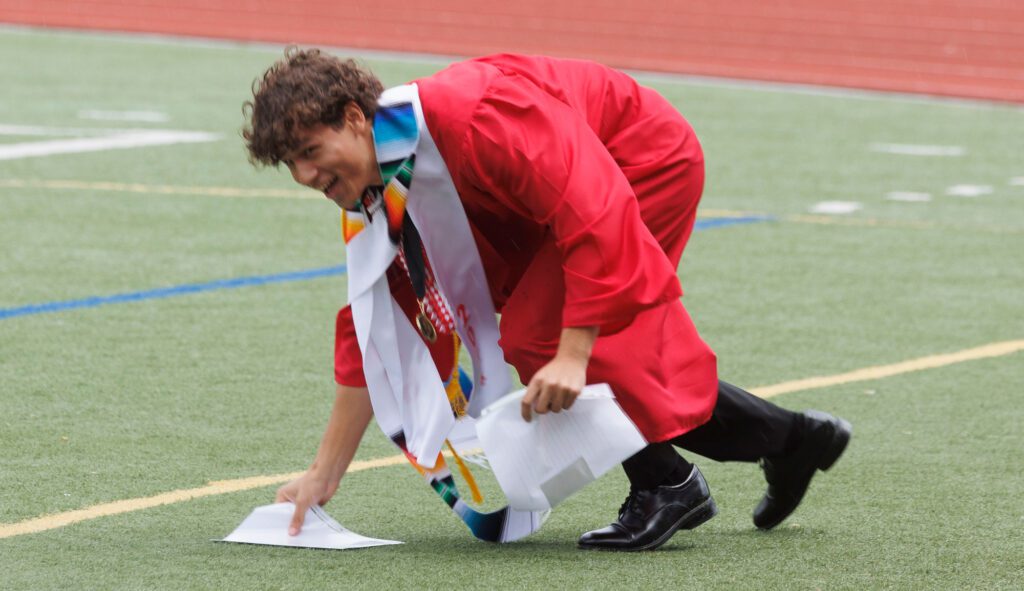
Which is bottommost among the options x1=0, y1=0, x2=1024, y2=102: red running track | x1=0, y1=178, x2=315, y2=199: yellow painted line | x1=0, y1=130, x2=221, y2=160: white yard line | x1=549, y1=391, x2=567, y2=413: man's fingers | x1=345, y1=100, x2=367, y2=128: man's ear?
x1=0, y1=0, x2=1024, y2=102: red running track

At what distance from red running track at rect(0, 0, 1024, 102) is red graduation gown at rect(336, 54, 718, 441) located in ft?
48.9

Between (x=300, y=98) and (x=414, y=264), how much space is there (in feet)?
1.65

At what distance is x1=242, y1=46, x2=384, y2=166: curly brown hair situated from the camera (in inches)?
142

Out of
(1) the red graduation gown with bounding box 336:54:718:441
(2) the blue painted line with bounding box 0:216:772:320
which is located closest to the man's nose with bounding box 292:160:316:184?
(1) the red graduation gown with bounding box 336:54:718:441

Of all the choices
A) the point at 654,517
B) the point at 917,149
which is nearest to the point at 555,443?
the point at 654,517

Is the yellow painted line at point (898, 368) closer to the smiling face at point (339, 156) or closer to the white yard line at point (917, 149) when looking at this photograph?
the smiling face at point (339, 156)

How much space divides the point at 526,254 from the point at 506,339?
22 cm

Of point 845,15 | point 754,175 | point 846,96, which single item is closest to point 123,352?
point 754,175

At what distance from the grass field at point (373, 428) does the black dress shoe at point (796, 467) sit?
0.06 m

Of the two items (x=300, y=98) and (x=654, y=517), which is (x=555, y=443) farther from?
(x=300, y=98)

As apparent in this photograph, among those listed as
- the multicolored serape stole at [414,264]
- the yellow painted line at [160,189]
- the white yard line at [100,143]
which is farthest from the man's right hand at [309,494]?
the white yard line at [100,143]

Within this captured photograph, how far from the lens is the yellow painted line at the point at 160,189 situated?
10242 millimetres

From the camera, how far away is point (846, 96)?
18.0m

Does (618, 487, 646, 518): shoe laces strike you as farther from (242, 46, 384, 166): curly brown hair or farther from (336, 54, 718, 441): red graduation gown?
(242, 46, 384, 166): curly brown hair
